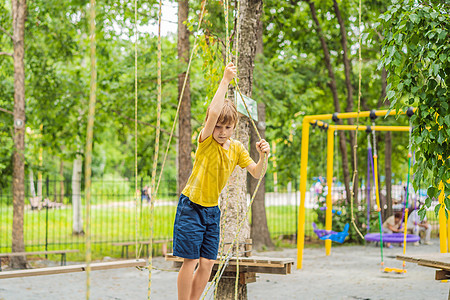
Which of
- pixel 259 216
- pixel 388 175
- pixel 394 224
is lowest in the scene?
pixel 394 224

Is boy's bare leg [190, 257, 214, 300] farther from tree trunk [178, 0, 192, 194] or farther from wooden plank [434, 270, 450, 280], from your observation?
tree trunk [178, 0, 192, 194]

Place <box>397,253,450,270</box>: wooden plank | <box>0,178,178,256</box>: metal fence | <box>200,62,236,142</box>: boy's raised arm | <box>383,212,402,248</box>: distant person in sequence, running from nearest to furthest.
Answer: <box>200,62,236,142</box>: boy's raised arm, <box>397,253,450,270</box>: wooden plank, <box>383,212,402,248</box>: distant person, <box>0,178,178,256</box>: metal fence

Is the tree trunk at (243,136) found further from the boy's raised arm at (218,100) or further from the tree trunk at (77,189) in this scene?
the tree trunk at (77,189)

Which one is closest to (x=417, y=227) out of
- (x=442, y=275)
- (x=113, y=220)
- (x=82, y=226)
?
(x=442, y=275)

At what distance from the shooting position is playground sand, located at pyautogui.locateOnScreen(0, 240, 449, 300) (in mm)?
5953

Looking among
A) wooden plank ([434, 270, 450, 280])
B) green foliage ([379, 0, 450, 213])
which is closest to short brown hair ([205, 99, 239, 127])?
green foliage ([379, 0, 450, 213])

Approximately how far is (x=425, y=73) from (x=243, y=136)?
155cm

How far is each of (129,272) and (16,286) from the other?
1808 millimetres

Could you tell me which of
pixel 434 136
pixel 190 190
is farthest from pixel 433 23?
pixel 190 190

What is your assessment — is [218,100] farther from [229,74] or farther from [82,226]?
[82,226]

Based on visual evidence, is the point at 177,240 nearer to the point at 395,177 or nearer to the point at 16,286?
the point at 16,286

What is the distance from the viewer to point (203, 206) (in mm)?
2936

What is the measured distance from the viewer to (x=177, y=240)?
2910mm

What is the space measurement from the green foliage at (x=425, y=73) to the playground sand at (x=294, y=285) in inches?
102
